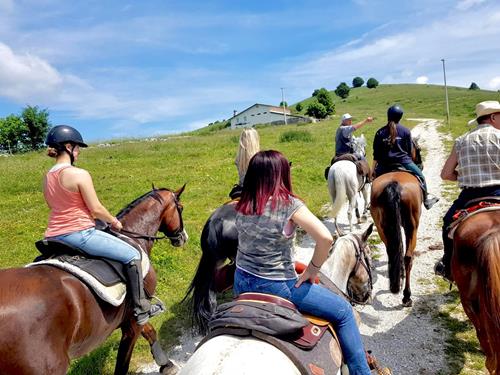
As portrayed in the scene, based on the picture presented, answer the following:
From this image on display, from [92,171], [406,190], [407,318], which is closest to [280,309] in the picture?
[407,318]

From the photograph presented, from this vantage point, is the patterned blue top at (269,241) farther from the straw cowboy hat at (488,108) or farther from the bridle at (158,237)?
the straw cowboy hat at (488,108)

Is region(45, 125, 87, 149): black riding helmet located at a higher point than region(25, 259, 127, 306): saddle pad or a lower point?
higher

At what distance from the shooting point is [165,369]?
5.06 m

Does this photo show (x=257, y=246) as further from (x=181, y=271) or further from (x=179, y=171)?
(x=179, y=171)

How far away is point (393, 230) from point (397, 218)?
21cm

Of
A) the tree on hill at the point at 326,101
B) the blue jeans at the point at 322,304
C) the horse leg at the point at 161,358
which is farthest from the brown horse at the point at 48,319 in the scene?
the tree on hill at the point at 326,101

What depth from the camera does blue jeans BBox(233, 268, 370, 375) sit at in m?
2.97

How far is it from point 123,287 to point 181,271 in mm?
3939

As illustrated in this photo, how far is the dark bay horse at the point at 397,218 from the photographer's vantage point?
20.1ft

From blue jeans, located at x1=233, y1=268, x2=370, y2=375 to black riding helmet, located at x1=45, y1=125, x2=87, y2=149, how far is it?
7.45 ft

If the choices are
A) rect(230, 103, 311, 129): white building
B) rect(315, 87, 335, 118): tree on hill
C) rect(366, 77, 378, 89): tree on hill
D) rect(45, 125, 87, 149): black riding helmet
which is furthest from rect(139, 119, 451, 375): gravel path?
rect(366, 77, 378, 89): tree on hill

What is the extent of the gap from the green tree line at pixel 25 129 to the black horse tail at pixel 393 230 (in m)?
66.5

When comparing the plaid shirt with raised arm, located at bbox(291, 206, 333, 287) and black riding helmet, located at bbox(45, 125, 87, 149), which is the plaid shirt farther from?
black riding helmet, located at bbox(45, 125, 87, 149)

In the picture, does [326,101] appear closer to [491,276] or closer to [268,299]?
[491,276]
